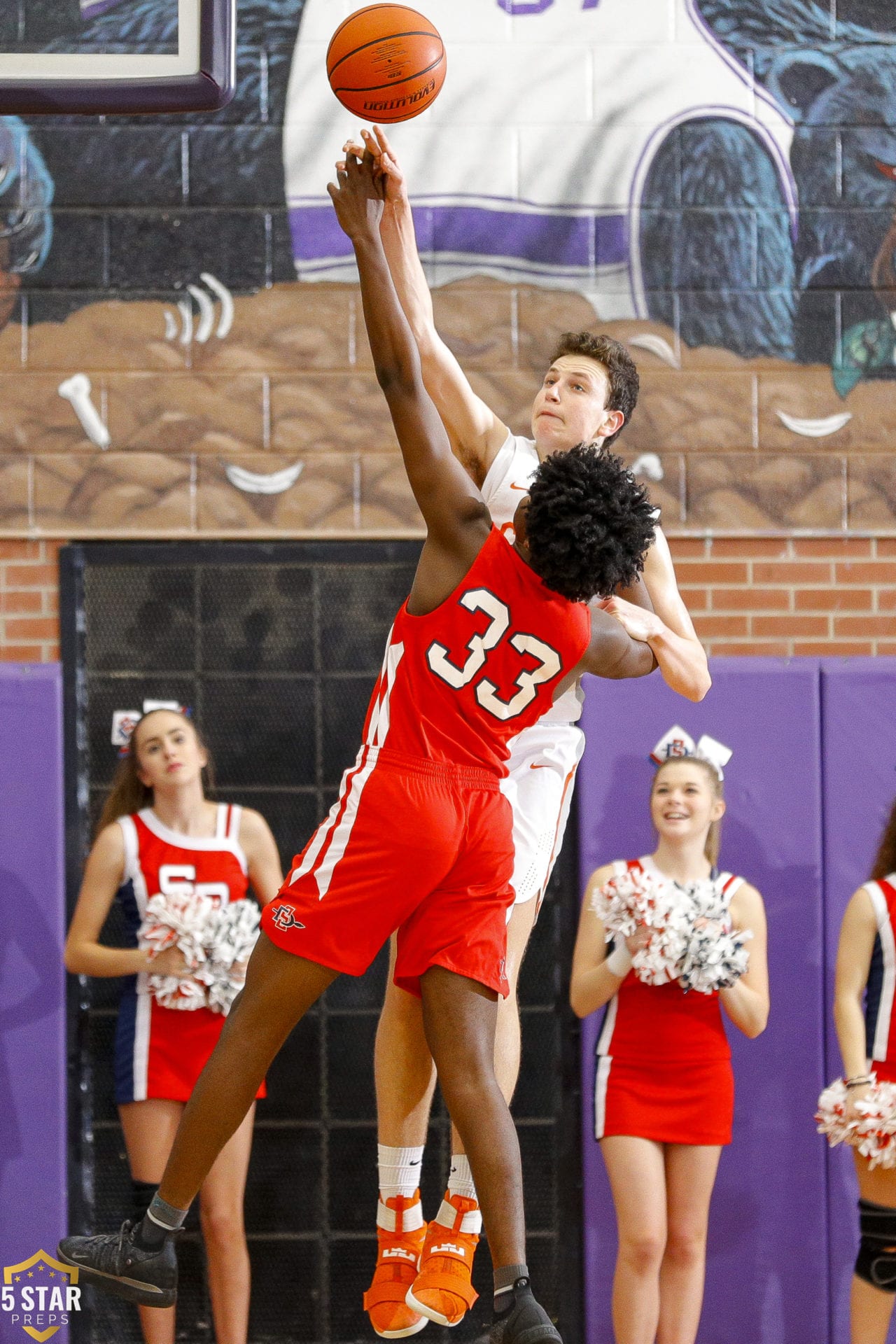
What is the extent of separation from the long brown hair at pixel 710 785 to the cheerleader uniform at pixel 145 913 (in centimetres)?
149

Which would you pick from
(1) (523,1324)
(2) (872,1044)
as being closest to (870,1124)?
(2) (872,1044)

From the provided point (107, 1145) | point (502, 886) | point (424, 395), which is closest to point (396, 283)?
point (424, 395)

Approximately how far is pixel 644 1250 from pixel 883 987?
1.10 m

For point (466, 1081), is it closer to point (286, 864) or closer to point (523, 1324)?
point (523, 1324)

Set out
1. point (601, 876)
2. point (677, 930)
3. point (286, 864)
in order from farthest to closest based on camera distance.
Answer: point (286, 864)
point (601, 876)
point (677, 930)

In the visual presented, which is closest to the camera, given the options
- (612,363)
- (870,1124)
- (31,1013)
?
(612,363)

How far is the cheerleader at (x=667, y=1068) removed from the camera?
4672mm

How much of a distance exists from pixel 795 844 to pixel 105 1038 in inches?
103

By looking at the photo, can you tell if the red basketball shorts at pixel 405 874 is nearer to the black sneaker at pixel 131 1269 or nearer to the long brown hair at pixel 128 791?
the black sneaker at pixel 131 1269

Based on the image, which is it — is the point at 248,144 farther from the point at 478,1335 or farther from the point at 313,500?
the point at 478,1335

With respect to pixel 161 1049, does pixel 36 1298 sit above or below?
below

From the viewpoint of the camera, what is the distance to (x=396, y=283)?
3215mm

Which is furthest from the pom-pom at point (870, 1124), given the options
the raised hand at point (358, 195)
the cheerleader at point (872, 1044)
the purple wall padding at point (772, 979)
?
the raised hand at point (358, 195)

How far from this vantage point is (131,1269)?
9.78 feet
